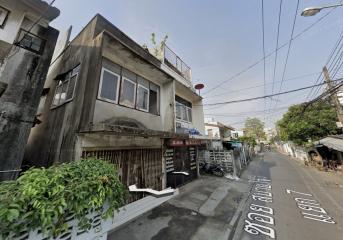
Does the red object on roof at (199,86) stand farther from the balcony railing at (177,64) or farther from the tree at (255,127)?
the tree at (255,127)

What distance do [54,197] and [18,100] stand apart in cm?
553

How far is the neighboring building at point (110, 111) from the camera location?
5.04 metres

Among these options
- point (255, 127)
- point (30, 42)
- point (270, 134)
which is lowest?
point (30, 42)

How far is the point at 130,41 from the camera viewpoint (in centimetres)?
710

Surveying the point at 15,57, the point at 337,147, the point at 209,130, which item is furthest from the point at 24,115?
the point at 209,130

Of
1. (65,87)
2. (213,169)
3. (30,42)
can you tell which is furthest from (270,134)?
(30,42)

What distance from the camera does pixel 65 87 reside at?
21.4 feet

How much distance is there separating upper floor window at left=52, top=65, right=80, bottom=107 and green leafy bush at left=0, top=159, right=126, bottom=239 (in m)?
4.64

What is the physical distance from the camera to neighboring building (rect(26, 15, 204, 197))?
5035 millimetres

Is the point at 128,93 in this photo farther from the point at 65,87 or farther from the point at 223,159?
the point at 223,159

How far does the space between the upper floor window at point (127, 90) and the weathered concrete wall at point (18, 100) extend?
7.66 ft

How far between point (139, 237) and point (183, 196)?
3.66 metres

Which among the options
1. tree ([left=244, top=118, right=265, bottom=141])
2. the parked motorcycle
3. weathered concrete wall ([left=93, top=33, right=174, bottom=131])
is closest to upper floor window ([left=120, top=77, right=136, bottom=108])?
weathered concrete wall ([left=93, top=33, right=174, bottom=131])

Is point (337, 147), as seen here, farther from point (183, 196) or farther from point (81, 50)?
point (81, 50)
